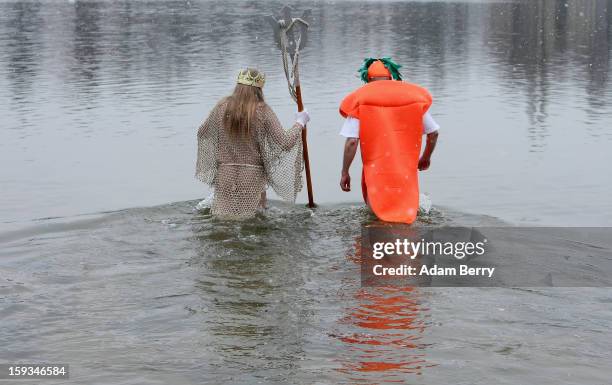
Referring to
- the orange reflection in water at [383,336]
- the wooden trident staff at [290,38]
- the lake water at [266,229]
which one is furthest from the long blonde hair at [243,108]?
the orange reflection in water at [383,336]

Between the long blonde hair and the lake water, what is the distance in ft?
2.79

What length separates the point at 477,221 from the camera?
9039 millimetres

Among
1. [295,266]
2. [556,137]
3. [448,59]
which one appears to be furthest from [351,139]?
[448,59]

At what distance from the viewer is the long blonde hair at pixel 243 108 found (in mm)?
8344

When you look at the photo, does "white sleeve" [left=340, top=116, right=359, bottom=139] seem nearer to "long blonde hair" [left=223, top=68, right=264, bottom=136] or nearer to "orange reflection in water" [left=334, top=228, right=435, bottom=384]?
"long blonde hair" [left=223, top=68, right=264, bottom=136]

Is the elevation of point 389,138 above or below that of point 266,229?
above

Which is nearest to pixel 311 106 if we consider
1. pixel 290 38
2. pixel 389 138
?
pixel 290 38

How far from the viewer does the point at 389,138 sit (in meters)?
8.25

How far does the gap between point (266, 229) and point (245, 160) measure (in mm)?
606

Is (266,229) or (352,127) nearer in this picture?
(352,127)

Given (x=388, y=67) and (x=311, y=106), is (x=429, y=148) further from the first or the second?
(x=311, y=106)

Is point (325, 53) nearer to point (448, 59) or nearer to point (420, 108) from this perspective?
point (448, 59)

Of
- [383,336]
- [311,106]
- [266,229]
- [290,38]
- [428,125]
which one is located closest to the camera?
[383,336]

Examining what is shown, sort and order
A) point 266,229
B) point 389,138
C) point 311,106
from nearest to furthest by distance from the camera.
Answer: point 389,138
point 266,229
point 311,106
